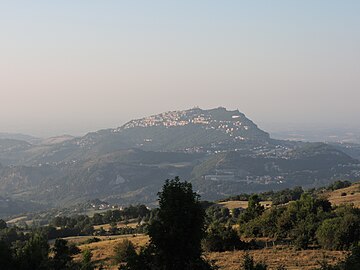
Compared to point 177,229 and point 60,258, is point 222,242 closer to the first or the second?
point 60,258

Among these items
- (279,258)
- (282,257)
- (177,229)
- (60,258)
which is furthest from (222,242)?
(177,229)

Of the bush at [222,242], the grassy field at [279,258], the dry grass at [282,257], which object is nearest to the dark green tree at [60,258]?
the grassy field at [279,258]

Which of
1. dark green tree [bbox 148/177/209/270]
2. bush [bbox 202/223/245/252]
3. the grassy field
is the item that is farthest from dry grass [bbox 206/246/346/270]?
dark green tree [bbox 148/177/209/270]

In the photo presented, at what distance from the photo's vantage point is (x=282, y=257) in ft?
113

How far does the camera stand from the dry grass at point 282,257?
31453mm

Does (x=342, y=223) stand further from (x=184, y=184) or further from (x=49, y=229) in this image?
(x=49, y=229)

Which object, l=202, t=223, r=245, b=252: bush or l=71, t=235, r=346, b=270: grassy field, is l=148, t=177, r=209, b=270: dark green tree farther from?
l=202, t=223, r=245, b=252: bush

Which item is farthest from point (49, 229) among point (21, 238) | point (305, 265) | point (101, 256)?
point (305, 265)

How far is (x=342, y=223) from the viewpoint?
124 feet

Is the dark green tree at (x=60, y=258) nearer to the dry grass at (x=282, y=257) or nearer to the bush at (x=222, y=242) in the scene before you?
the dry grass at (x=282, y=257)

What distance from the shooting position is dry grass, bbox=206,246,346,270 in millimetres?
31453

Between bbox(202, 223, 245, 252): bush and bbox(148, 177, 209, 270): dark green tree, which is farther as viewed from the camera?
bbox(202, 223, 245, 252): bush

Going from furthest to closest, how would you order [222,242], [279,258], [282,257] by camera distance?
[222,242] → [282,257] → [279,258]

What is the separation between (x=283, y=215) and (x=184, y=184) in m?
23.8
